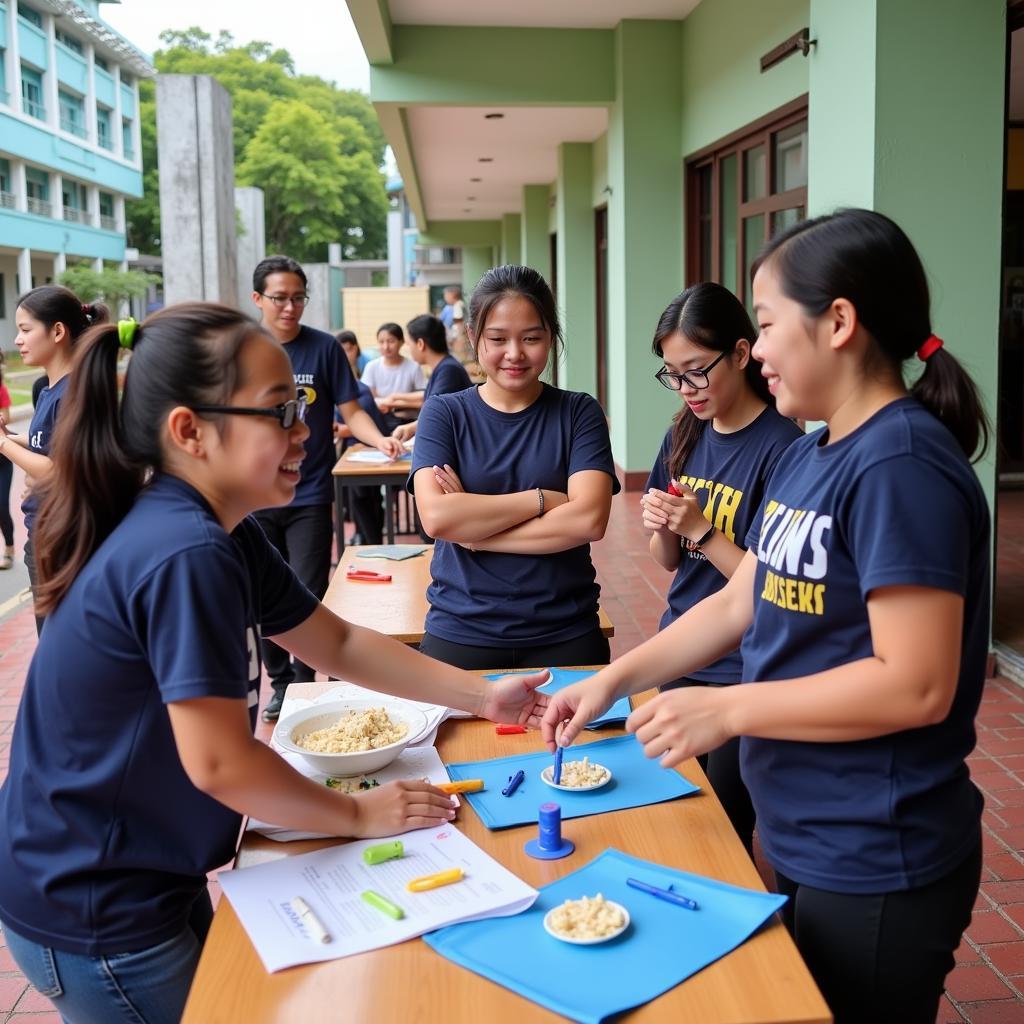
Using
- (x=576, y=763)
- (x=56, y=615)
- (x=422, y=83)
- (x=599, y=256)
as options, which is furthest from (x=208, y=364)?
(x=599, y=256)

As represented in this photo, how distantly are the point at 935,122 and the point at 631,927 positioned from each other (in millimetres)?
3665

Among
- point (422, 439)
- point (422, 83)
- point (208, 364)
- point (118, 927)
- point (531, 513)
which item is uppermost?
point (422, 83)

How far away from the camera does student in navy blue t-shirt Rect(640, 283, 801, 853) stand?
2.22m

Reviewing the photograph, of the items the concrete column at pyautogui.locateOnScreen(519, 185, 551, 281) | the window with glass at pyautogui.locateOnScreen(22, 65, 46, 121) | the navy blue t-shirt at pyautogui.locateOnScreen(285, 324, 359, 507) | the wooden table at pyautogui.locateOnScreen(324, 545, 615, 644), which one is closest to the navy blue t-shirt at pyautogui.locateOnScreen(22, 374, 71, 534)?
the navy blue t-shirt at pyautogui.locateOnScreen(285, 324, 359, 507)

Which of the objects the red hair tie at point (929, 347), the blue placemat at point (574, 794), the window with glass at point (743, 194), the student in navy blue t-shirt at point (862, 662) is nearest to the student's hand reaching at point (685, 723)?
the student in navy blue t-shirt at point (862, 662)

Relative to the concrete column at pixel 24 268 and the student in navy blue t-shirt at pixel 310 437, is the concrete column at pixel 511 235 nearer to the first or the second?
the concrete column at pixel 24 268

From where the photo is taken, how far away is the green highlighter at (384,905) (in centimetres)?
128

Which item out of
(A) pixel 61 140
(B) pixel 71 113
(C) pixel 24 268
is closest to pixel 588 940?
(C) pixel 24 268

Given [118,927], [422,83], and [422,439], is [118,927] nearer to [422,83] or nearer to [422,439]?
[422,439]

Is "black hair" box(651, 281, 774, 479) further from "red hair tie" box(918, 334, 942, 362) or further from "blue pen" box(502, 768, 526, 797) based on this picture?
"blue pen" box(502, 768, 526, 797)

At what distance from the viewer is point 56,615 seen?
1312mm

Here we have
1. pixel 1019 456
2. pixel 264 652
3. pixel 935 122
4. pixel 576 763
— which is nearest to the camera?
pixel 576 763

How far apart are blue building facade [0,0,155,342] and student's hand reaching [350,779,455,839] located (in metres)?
20.3

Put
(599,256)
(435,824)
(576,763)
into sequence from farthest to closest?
(599,256) < (576,763) < (435,824)
